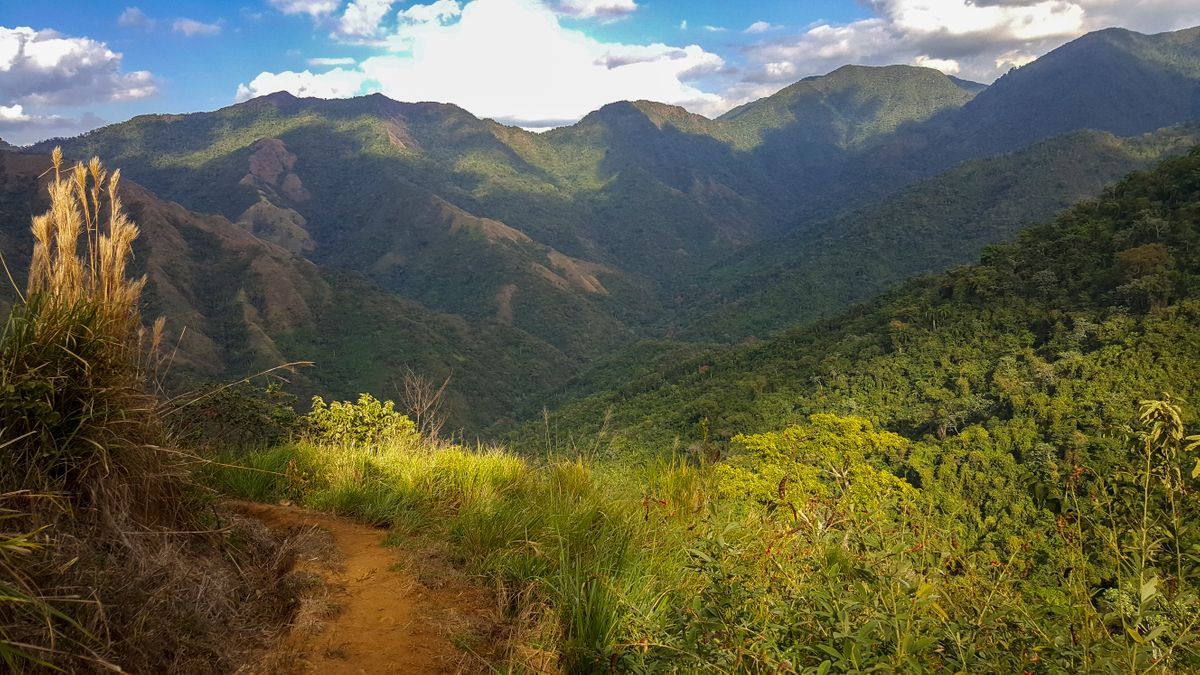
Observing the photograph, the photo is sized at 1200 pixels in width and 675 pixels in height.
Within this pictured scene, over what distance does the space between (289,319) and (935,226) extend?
108272 mm

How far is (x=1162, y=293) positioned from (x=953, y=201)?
94551mm

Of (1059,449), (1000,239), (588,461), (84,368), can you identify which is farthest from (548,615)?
(1000,239)

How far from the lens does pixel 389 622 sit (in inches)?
120

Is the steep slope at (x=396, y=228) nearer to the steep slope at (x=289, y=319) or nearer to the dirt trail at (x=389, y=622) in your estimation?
the steep slope at (x=289, y=319)

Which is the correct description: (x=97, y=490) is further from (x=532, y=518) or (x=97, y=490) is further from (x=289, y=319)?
(x=289, y=319)

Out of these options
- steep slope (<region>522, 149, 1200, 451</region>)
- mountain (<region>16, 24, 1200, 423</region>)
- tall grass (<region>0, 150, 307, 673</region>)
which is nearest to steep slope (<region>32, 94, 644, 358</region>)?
mountain (<region>16, 24, 1200, 423</region>)

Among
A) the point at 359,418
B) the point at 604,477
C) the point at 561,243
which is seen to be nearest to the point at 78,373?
the point at 604,477

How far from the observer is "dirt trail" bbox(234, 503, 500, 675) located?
106 inches

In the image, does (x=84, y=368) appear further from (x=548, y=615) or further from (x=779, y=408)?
(x=779, y=408)

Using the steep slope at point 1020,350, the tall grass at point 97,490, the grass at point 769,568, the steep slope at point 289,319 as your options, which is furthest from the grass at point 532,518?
the steep slope at point 289,319

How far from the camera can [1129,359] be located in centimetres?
2761

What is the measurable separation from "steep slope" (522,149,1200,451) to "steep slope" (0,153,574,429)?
37285 mm

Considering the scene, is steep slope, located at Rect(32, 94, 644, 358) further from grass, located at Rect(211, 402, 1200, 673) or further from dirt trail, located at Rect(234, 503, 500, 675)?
dirt trail, located at Rect(234, 503, 500, 675)

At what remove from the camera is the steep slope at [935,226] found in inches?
3981
